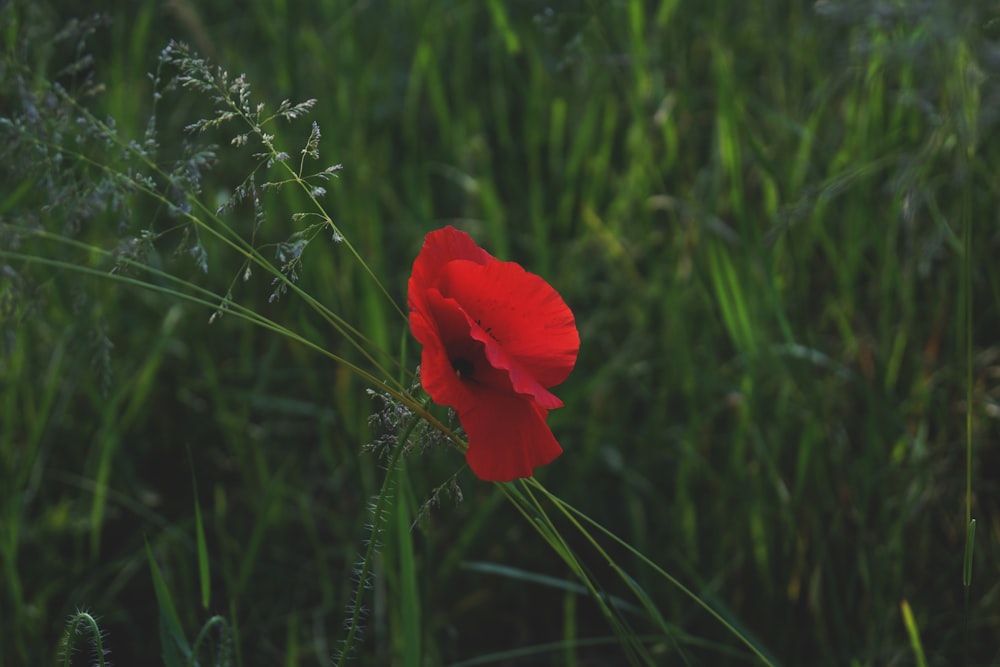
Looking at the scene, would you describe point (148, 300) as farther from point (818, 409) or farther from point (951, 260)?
point (951, 260)

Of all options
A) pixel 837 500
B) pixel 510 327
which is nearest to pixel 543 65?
pixel 837 500

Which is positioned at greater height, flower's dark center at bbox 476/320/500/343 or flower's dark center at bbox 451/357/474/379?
flower's dark center at bbox 476/320/500/343

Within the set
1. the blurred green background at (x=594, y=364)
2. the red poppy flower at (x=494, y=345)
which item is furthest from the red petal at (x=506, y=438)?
the blurred green background at (x=594, y=364)

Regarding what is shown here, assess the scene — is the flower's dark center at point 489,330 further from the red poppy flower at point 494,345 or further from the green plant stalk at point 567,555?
the green plant stalk at point 567,555

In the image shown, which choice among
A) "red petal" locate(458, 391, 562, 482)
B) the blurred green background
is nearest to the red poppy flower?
"red petal" locate(458, 391, 562, 482)

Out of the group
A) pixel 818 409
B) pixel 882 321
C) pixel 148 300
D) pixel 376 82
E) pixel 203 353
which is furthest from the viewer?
pixel 376 82

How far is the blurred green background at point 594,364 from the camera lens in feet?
4.19

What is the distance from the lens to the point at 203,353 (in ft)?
5.49

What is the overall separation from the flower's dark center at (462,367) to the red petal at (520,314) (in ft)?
0.09

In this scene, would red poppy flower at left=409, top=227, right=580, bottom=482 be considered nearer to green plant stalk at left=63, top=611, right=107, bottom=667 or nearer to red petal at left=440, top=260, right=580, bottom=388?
red petal at left=440, top=260, right=580, bottom=388

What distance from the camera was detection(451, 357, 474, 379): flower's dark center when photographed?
0.76 m

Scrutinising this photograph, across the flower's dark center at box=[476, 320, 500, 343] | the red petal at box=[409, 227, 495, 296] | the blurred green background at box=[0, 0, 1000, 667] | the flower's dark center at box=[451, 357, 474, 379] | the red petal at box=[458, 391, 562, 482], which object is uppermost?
the red petal at box=[409, 227, 495, 296]

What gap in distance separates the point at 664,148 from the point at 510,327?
1307mm

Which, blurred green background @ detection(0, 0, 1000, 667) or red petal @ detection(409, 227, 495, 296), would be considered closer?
red petal @ detection(409, 227, 495, 296)
